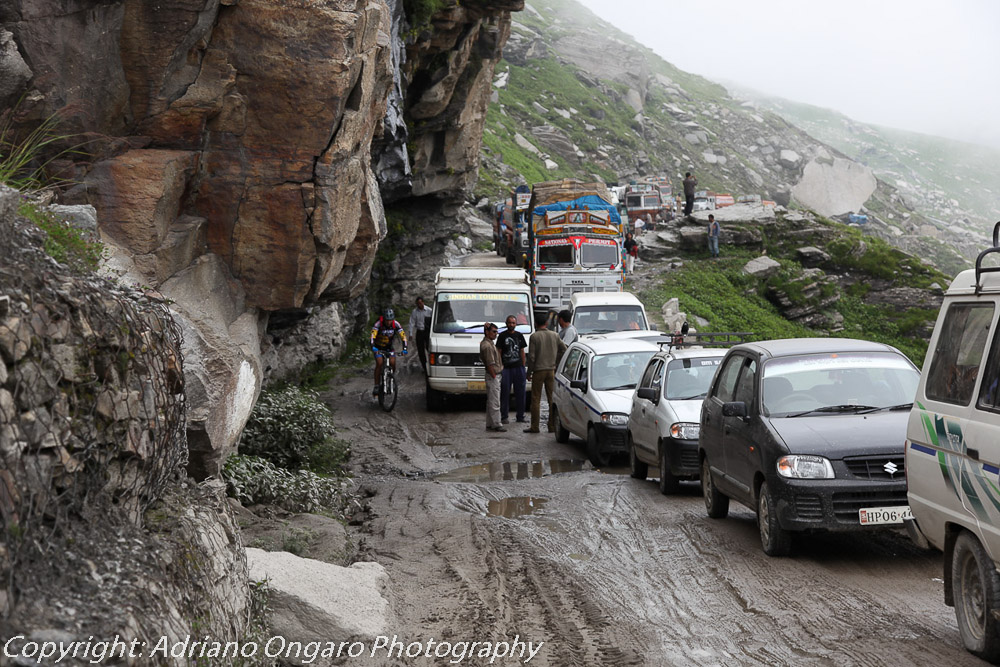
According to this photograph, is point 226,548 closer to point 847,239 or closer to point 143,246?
point 143,246

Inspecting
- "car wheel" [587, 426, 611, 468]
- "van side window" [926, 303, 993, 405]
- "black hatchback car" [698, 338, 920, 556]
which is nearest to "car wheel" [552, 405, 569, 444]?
"car wheel" [587, 426, 611, 468]

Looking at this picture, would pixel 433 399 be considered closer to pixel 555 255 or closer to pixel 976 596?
pixel 555 255

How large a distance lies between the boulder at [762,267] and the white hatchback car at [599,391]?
909 inches

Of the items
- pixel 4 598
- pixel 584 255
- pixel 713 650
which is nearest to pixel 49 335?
pixel 4 598

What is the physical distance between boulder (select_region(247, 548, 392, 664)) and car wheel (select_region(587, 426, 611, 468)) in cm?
686

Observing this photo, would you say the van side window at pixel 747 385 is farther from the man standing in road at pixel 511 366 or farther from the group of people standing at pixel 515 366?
the man standing in road at pixel 511 366

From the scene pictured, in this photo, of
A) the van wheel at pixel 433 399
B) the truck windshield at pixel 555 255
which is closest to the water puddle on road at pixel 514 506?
the van wheel at pixel 433 399

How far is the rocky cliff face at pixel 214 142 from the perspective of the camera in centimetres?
886

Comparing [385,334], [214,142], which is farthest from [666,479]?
[385,334]

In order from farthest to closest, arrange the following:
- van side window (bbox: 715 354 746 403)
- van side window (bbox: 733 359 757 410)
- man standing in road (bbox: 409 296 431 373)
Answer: man standing in road (bbox: 409 296 431 373), van side window (bbox: 715 354 746 403), van side window (bbox: 733 359 757 410)

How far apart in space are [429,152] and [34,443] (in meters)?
26.0

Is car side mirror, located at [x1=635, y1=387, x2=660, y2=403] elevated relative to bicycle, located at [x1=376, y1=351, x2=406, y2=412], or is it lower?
elevated

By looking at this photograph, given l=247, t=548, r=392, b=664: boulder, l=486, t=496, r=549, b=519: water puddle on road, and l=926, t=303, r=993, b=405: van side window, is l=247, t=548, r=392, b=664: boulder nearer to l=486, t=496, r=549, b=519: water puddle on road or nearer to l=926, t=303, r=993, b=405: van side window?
l=486, t=496, r=549, b=519: water puddle on road

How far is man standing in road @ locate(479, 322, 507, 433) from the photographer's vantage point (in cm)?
1656
